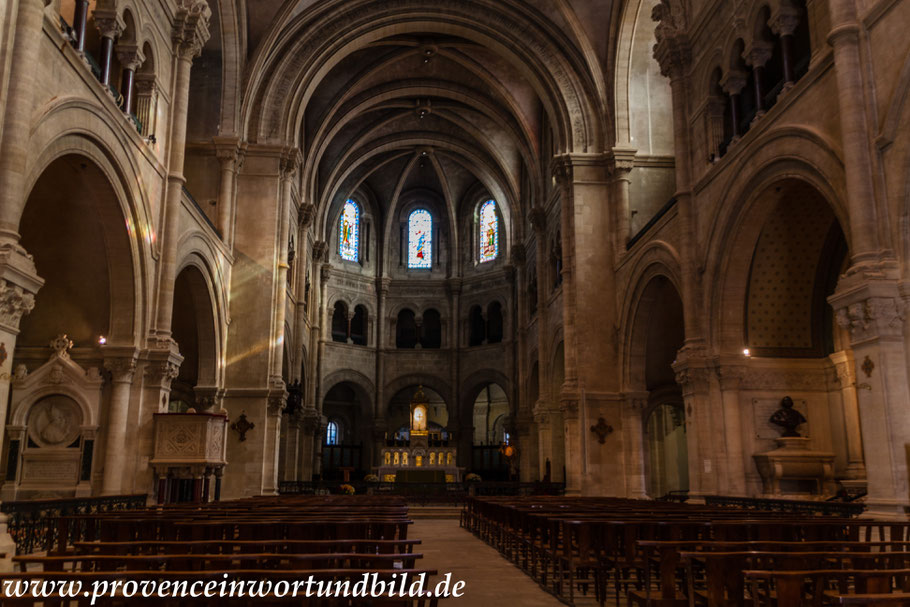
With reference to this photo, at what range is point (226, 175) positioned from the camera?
75.2 ft

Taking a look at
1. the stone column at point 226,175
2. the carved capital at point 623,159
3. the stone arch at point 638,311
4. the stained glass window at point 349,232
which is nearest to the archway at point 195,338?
the stone column at point 226,175

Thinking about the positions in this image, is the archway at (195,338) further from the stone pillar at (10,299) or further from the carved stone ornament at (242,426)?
the stone pillar at (10,299)

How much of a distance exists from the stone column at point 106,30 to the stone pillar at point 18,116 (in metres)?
3.38

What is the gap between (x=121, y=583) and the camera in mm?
4879

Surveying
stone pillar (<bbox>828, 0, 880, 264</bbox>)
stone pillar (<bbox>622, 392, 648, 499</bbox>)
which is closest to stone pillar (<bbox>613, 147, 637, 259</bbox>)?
stone pillar (<bbox>622, 392, 648, 499</bbox>)

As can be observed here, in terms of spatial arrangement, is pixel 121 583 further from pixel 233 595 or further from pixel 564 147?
pixel 564 147

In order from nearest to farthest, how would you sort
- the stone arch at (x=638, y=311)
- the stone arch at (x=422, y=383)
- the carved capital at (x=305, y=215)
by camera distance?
the stone arch at (x=638, y=311) < the carved capital at (x=305, y=215) < the stone arch at (x=422, y=383)

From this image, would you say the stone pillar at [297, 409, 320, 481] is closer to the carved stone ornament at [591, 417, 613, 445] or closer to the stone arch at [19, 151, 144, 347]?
the carved stone ornament at [591, 417, 613, 445]

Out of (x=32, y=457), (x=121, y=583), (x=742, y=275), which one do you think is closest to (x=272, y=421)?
(x=32, y=457)

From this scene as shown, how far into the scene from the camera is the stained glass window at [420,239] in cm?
4481

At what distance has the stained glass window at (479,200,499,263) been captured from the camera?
4281 centimetres

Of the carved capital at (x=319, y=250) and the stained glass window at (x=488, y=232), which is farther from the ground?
the stained glass window at (x=488, y=232)

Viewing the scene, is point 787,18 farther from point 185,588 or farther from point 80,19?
point 185,588

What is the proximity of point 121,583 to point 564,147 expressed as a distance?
76.2 ft
